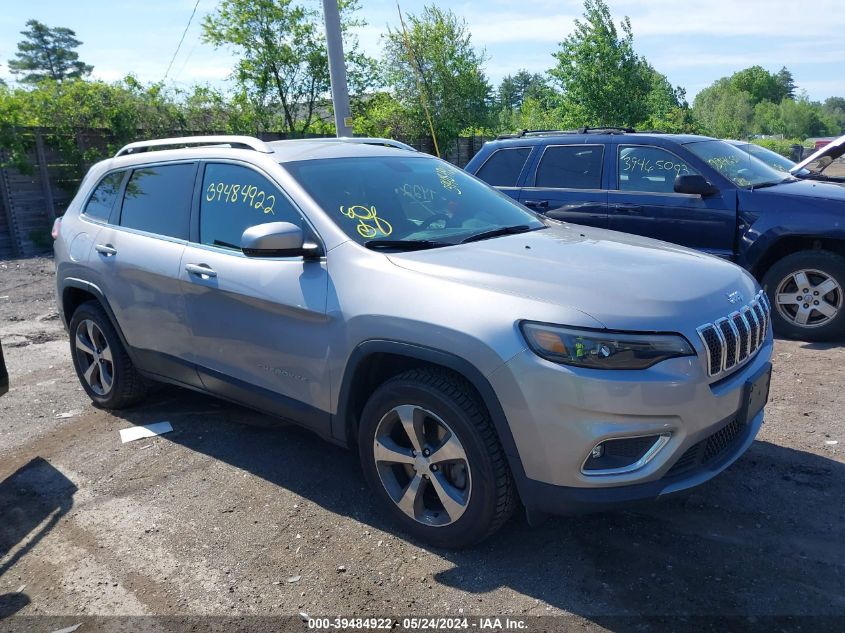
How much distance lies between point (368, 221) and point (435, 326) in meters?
0.90

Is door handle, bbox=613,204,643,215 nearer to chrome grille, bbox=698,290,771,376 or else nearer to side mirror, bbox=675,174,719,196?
side mirror, bbox=675,174,719,196

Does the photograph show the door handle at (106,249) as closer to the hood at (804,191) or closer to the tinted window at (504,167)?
the tinted window at (504,167)

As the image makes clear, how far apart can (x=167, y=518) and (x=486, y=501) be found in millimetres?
1699

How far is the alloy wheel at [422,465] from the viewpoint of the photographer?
9.82ft

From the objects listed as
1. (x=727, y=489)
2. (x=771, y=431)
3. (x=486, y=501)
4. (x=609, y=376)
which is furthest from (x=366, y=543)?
(x=771, y=431)

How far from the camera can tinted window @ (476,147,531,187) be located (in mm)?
7629

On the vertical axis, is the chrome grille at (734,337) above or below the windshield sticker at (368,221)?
below

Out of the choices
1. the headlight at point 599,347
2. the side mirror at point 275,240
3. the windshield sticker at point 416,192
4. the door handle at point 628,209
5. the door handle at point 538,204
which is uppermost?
the windshield sticker at point 416,192

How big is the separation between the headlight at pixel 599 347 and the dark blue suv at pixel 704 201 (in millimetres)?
4117

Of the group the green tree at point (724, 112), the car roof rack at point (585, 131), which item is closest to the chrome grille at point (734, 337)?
the car roof rack at point (585, 131)

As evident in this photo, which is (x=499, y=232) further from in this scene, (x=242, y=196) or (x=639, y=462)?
(x=639, y=462)

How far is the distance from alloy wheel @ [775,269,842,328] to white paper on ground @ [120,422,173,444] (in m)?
5.13

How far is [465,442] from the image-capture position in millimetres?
2877

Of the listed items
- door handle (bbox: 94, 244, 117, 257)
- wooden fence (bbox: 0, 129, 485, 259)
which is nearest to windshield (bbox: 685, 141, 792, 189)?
door handle (bbox: 94, 244, 117, 257)
